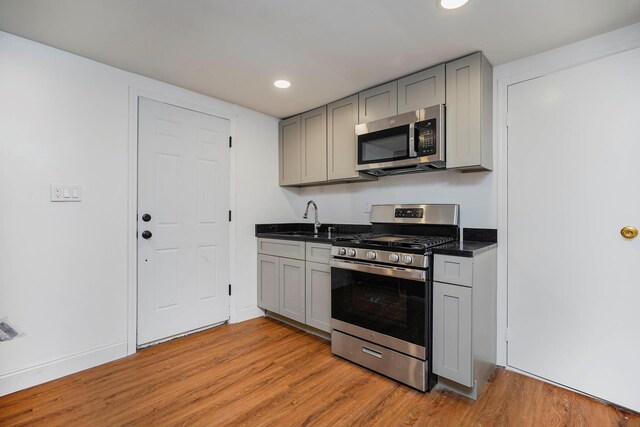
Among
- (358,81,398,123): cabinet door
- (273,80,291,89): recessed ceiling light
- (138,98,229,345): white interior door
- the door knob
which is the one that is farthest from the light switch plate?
the door knob

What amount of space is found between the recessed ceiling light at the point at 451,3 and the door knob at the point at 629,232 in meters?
1.59

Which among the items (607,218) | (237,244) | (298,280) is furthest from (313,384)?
(607,218)

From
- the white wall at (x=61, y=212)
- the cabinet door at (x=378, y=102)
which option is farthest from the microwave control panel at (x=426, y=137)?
the white wall at (x=61, y=212)

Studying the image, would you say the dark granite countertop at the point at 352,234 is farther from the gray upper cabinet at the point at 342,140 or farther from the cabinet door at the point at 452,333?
the gray upper cabinet at the point at 342,140

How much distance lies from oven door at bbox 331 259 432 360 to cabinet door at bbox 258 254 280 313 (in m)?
0.84

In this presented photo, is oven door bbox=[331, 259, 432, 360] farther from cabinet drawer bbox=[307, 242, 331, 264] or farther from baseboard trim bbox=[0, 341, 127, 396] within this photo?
baseboard trim bbox=[0, 341, 127, 396]

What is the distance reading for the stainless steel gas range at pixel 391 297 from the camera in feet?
6.43

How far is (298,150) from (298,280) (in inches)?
56.2

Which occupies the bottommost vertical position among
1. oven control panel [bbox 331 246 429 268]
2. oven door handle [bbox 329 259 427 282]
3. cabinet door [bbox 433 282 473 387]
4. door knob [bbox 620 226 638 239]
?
cabinet door [bbox 433 282 473 387]

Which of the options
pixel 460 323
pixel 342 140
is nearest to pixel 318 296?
pixel 460 323

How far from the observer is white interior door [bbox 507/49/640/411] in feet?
5.92

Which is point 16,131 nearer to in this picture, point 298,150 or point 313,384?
point 298,150

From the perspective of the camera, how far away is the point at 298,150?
134 inches

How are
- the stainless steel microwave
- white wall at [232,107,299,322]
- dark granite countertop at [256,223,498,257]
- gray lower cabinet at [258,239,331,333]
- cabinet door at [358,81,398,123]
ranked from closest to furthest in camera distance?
dark granite countertop at [256,223,498,257]
the stainless steel microwave
cabinet door at [358,81,398,123]
gray lower cabinet at [258,239,331,333]
white wall at [232,107,299,322]
